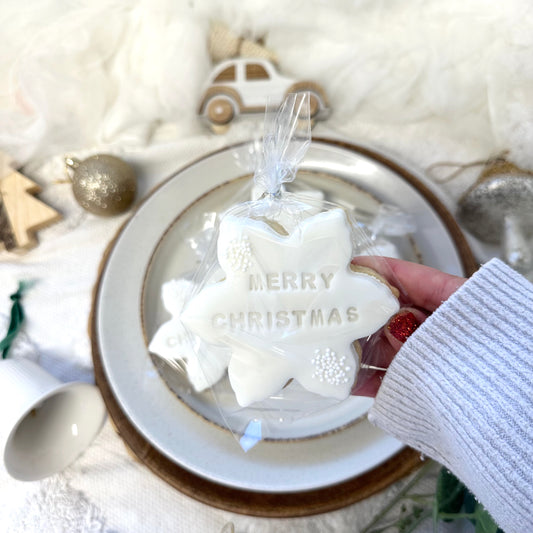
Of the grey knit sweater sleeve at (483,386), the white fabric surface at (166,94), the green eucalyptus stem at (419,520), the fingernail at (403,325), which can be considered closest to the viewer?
the grey knit sweater sleeve at (483,386)

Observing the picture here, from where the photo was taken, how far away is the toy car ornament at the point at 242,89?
0.91 meters

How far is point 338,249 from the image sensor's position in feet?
1.71

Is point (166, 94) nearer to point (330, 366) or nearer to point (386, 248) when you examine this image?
point (386, 248)

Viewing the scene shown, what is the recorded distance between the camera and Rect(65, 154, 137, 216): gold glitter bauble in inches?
31.6

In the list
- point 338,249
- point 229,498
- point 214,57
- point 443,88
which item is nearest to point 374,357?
point 338,249

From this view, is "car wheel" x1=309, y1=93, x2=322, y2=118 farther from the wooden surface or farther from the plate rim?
the wooden surface

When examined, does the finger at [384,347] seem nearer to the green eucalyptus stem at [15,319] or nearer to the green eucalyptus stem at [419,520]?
the green eucalyptus stem at [419,520]

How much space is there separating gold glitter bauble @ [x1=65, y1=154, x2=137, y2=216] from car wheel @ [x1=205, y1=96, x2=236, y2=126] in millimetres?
200

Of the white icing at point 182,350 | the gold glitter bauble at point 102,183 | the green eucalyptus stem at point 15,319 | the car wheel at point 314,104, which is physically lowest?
the green eucalyptus stem at point 15,319

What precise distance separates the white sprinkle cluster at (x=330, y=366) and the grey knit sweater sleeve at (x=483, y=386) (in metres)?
0.06

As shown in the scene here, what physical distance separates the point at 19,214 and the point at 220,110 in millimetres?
450

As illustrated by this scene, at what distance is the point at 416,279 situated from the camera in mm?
616

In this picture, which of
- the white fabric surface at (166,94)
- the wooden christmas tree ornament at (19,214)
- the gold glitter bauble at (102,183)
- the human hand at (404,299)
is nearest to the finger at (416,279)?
the human hand at (404,299)

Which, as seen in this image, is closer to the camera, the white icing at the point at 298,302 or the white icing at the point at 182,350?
the white icing at the point at 298,302
